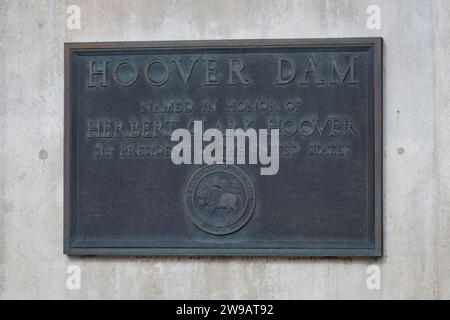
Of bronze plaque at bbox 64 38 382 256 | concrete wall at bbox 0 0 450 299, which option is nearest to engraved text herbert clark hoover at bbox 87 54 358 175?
bronze plaque at bbox 64 38 382 256

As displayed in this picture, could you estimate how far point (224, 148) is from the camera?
27.1ft

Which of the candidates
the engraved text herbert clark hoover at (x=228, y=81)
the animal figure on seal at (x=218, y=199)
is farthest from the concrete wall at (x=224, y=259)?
the animal figure on seal at (x=218, y=199)

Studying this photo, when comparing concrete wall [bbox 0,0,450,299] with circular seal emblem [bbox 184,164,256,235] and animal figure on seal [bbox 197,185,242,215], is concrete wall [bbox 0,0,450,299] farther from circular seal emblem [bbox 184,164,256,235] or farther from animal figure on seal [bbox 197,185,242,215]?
animal figure on seal [bbox 197,185,242,215]

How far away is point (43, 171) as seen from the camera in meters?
8.44

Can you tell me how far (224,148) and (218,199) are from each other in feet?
1.43

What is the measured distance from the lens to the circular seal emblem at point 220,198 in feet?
27.0

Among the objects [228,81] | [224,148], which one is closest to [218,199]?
[224,148]

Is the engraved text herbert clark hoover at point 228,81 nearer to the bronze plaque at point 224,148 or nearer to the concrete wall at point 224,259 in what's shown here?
the bronze plaque at point 224,148

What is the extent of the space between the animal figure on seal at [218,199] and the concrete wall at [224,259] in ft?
1.47

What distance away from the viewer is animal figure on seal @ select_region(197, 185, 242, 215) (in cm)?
824

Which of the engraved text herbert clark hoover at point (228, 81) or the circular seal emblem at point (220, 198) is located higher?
the engraved text herbert clark hoover at point (228, 81)

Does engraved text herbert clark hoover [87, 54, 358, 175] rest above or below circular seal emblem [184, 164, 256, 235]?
above

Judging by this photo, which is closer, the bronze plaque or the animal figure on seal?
the bronze plaque

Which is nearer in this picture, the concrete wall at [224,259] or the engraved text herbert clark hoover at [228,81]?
the concrete wall at [224,259]
